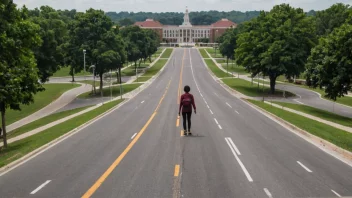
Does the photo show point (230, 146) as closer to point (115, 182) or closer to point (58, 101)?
point (115, 182)

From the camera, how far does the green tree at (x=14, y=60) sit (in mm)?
20266

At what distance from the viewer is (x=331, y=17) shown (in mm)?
86875

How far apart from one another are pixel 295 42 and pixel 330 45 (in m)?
19.1

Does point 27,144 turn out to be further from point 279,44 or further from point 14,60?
point 279,44

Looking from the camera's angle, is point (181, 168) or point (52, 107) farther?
point (52, 107)

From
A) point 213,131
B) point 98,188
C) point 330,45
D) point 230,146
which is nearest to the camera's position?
point 98,188

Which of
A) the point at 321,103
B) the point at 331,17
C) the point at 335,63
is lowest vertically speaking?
the point at 321,103

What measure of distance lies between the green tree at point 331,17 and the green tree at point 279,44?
25.3 meters

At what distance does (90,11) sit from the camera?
60375 mm

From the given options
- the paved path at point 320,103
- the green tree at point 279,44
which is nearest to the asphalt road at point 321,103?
the paved path at point 320,103

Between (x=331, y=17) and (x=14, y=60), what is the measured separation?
262 ft

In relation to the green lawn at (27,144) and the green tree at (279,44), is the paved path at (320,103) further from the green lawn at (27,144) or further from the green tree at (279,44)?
the green lawn at (27,144)

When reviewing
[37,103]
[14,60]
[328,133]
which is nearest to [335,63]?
[328,133]

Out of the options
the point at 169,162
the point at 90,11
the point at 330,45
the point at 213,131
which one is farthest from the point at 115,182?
the point at 90,11
